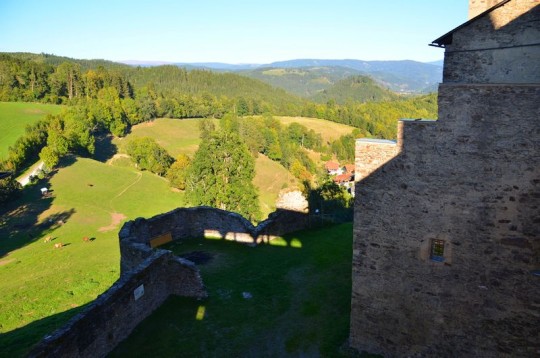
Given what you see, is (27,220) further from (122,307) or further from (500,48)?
(500,48)

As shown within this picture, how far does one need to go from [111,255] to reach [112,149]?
5459 centimetres

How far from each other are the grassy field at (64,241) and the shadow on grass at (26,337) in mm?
33

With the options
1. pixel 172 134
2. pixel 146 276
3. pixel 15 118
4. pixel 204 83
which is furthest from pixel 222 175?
pixel 204 83

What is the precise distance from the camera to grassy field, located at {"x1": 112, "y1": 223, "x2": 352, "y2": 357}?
11.6 m

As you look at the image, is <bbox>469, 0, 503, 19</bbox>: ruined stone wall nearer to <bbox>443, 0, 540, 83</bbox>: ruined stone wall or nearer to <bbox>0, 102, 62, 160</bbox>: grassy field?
<bbox>443, 0, 540, 83</bbox>: ruined stone wall

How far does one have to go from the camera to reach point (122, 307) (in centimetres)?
1200

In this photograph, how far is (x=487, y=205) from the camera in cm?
887

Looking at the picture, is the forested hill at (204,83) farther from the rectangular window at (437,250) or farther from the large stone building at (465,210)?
the rectangular window at (437,250)

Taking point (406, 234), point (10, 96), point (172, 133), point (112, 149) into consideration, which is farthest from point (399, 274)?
point (10, 96)

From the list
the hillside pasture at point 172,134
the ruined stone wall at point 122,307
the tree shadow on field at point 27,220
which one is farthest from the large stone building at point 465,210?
the hillside pasture at point 172,134

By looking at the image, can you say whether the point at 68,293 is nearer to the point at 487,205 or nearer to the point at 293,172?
the point at 487,205

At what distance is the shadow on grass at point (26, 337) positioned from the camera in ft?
44.1

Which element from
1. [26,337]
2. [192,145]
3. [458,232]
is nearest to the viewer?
[458,232]

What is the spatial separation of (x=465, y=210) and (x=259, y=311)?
754 cm
